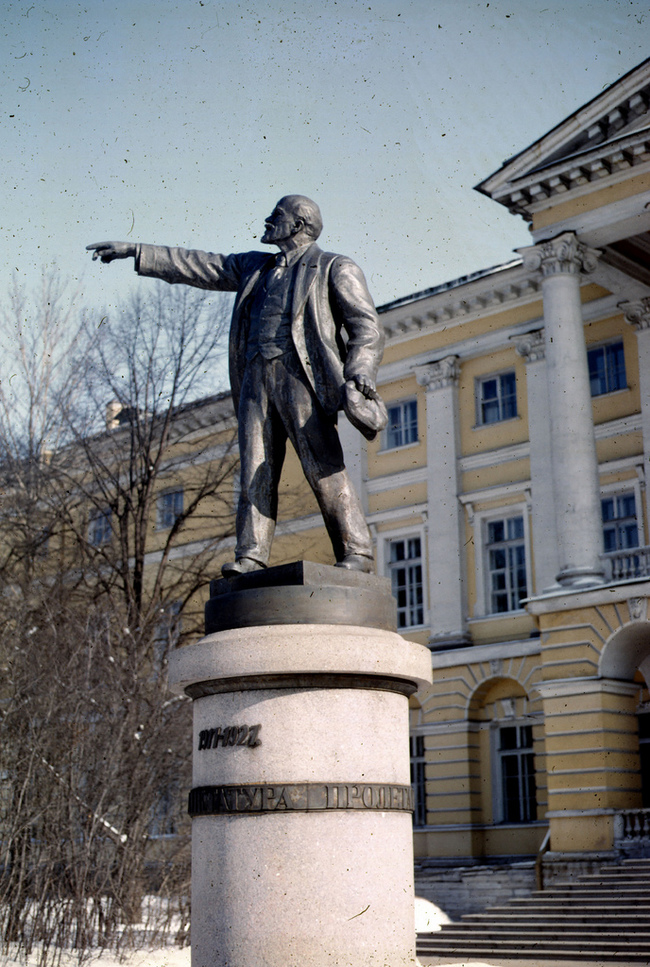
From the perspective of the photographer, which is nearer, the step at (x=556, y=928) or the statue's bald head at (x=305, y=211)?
the statue's bald head at (x=305, y=211)

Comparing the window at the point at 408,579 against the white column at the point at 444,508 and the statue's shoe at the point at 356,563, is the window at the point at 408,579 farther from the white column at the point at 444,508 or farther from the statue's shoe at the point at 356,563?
the statue's shoe at the point at 356,563

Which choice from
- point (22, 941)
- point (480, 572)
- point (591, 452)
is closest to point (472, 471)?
point (480, 572)

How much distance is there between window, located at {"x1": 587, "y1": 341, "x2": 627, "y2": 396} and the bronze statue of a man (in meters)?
22.8

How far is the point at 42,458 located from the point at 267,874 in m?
21.8

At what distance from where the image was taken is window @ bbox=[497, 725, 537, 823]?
28.3 metres

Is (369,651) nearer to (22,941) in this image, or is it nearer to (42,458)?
(22,941)

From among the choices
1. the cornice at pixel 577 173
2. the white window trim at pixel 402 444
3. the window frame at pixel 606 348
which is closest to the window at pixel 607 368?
the window frame at pixel 606 348

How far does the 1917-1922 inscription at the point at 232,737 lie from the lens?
17.6 feet

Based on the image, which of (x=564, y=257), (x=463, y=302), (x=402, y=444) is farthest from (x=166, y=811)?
(x=463, y=302)

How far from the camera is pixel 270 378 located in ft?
20.6

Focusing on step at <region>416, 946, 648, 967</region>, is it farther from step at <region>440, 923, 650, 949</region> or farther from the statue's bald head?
the statue's bald head

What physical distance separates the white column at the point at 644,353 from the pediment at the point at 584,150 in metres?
3.13

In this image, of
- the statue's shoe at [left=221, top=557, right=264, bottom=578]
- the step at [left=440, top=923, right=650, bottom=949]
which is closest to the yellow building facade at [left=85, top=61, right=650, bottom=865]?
the step at [left=440, top=923, right=650, bottom=949]

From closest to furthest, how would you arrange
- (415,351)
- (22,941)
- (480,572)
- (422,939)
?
(22,941)
(422,939)
(480,572)
(415,351)
